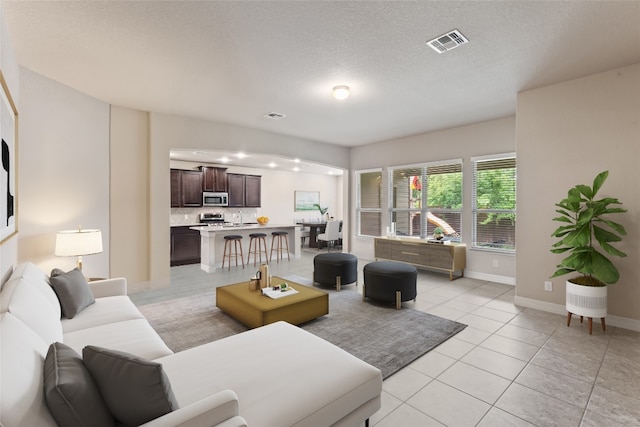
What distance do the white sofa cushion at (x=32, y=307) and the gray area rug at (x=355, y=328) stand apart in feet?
3.83

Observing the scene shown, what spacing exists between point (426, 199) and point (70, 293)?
6.01 metres

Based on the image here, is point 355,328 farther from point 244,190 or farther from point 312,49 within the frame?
point 244,190

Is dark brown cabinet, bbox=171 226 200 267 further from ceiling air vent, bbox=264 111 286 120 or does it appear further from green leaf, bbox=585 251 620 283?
green leaf, bbox=585 251 620 283

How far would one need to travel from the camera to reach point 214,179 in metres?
8.53

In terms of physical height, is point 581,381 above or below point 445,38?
below

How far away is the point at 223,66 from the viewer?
335 centimetres

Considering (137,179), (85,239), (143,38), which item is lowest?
(85,239)

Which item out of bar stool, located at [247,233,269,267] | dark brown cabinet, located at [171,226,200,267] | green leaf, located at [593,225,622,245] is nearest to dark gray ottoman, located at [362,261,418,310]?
green leaf, located at [593,225,622,245]

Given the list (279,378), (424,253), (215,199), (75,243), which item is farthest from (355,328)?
(215,199)

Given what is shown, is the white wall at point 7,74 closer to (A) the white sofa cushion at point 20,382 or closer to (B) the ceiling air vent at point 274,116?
(A) the white sofa cushion at point 20,382

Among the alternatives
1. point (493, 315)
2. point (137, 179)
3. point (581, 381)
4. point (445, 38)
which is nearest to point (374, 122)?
point (445, 38)

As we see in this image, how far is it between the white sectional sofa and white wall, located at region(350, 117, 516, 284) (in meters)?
4.57

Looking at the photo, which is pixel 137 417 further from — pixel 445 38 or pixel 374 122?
pixel 374 122

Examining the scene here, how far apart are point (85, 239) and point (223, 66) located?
255cm
